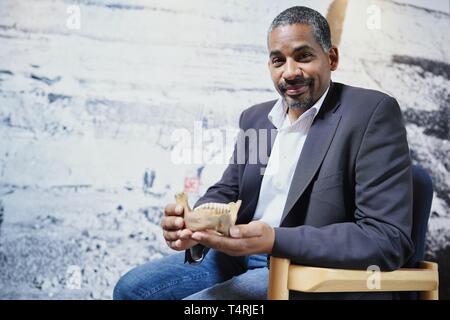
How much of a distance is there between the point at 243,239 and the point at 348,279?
0.27 m

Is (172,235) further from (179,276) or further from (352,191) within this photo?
(352,191)

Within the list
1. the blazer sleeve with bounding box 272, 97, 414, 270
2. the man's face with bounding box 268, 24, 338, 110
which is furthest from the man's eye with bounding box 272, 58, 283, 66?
the blazer sleeve with bounding box 272, 97, 414, 270

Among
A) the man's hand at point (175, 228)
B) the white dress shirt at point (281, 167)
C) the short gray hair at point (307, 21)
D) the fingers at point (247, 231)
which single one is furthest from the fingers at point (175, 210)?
the short gray hair at point (307, 21)

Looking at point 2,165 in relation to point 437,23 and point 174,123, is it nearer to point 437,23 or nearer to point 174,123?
point 174,123

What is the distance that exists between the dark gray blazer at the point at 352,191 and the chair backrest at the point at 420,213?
0.10m

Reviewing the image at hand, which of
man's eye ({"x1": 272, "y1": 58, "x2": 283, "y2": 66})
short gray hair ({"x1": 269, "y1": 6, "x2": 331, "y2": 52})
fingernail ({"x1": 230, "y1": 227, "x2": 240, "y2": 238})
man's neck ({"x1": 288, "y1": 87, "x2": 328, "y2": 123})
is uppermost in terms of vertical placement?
short gray hair ({"x1": 269, "y1": 6, "x2": 331, "y2": 52})

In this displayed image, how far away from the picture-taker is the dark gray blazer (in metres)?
1.21

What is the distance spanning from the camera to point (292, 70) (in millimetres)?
1443

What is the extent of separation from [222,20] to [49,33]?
0.78 meters

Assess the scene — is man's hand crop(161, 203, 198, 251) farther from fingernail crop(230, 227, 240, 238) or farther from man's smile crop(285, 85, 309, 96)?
man's smile crop(285, 85, 309, 96)

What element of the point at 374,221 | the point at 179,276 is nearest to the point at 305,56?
the point at 374,221

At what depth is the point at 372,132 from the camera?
1307mm

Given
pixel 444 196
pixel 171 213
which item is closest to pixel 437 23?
pixel 444 196

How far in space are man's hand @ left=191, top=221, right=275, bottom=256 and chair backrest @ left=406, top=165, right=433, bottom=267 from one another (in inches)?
19.0
